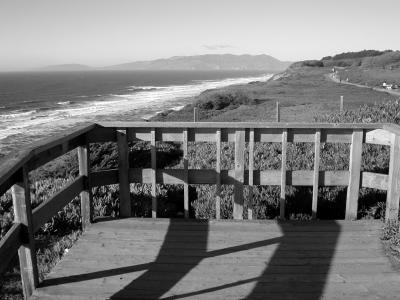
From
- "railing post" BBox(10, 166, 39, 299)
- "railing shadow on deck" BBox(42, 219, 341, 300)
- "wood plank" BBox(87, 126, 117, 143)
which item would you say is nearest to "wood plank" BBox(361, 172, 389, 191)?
"railing shadow on deck" BBox(42, 219, 341, 300)

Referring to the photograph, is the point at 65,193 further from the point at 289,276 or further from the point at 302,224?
the point at 302,224

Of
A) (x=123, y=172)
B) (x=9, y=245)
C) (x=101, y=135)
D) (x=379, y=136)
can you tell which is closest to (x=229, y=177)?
(x=123, y=172)

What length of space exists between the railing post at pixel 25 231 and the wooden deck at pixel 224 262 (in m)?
0.10

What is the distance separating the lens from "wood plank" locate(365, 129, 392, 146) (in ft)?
16.2

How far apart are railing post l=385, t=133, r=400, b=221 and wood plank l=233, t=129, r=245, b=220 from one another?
1.60m

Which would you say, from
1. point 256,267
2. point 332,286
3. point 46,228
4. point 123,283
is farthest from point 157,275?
point 46,228

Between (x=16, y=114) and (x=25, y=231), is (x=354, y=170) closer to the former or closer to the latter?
(x=25, y=231)

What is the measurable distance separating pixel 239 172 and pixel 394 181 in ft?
5.50

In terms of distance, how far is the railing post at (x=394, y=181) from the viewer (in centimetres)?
486

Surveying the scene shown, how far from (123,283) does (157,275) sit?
0.30 m

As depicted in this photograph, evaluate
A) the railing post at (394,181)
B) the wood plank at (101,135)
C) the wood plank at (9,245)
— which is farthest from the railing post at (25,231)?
the railing post at (394,181)

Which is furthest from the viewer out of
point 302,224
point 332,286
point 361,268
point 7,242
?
point 302,224

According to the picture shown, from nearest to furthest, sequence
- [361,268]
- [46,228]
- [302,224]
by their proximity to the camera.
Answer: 1. [361,268]
2. [302,224]
3. [46,228]

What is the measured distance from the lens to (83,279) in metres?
3.75
